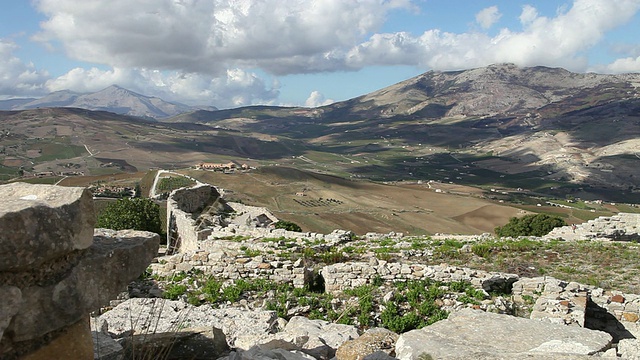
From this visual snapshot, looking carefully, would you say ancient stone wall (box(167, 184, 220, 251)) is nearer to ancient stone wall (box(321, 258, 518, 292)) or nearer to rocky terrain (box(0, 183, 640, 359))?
rocky terrain (box(0, 183, 640, 359))

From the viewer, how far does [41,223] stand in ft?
16.3

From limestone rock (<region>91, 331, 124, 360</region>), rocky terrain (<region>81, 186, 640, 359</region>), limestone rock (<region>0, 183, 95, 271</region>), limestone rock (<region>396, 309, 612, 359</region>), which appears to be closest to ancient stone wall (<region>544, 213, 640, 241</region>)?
rocky terrain (<region>81, 186, 640, 359</region>)

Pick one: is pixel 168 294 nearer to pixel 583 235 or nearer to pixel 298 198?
pixel 583 235

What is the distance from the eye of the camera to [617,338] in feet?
46.6

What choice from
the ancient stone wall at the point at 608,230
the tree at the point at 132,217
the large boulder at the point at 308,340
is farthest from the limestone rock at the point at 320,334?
the tree at the point at 132,217

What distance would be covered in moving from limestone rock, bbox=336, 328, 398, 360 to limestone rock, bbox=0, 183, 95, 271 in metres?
5.15

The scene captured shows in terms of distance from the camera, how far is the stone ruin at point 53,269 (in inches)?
187

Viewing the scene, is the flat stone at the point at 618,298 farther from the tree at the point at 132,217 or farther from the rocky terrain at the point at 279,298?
the tree at the point at 132,217

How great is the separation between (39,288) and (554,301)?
13.7 m

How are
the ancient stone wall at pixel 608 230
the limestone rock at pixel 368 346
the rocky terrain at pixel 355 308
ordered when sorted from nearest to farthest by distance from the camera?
the rocky terrain at pixel 355 308
the limestone rock at pixel 368 346
the ancient stone wall at pixel 608 230

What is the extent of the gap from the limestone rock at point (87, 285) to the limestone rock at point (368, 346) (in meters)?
4.18

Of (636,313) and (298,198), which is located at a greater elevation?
(636,313)

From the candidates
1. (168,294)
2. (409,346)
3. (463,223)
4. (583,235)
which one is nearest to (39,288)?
(409,346)

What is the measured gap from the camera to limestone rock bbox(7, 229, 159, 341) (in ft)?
16.7
